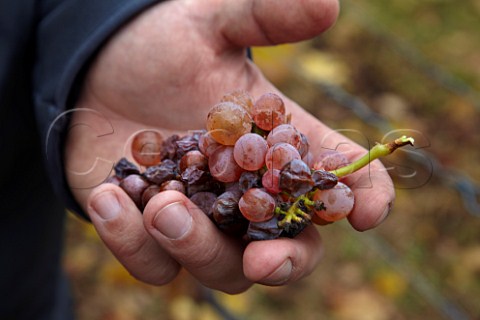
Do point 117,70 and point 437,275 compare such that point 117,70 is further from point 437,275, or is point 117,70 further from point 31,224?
point 437,275

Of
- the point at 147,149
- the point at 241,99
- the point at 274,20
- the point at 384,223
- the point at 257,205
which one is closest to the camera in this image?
the point at 257,205

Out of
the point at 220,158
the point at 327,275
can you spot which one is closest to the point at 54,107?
the point at 220,158

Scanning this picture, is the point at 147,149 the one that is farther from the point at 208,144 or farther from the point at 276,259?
the point at 276,259

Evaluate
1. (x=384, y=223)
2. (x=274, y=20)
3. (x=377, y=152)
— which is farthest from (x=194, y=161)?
(x=384, y=223)

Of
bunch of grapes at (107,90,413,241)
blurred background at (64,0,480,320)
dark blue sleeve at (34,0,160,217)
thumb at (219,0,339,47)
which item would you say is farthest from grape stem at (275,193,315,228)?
blurred background at (64,0,480,320)

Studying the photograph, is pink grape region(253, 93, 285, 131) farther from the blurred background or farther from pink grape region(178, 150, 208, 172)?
the blurred background

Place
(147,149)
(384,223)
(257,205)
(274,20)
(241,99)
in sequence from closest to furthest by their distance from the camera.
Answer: (257,205), (241,99), (147,149), (274,20), (384,223)

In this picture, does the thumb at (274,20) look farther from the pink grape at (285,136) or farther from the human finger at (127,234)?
the human finger at (127,234)

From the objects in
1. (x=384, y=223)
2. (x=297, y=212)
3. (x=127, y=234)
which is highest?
(x=297, y=212)
